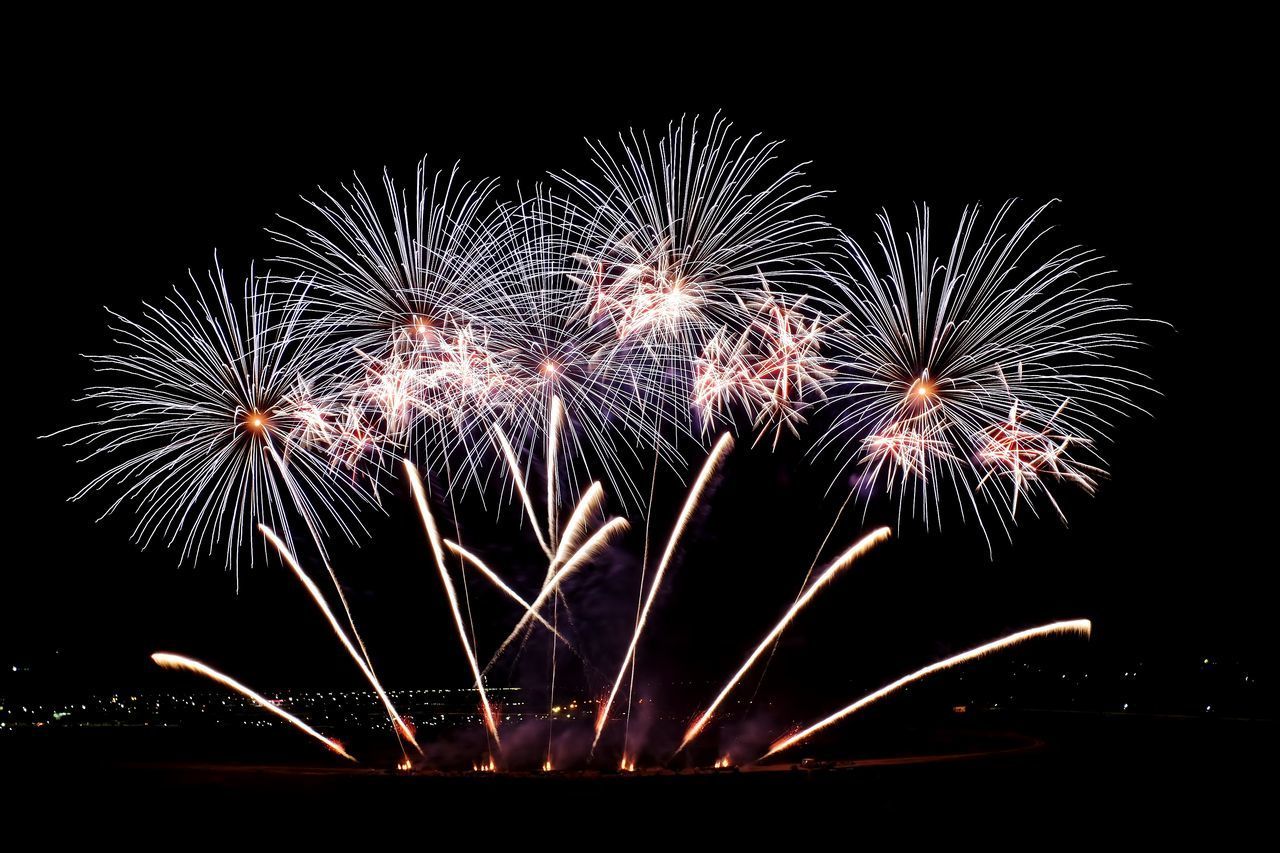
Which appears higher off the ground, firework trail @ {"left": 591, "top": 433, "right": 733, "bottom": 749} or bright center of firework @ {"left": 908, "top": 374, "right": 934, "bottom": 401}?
bright center of firework @ {"left": 908, "top": 374, "right": 934, "bottom": 401}

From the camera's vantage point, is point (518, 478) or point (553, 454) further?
point (518, 478)

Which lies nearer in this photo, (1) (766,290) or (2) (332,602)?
(1) (766,290)

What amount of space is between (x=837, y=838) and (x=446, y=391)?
28.8 feet

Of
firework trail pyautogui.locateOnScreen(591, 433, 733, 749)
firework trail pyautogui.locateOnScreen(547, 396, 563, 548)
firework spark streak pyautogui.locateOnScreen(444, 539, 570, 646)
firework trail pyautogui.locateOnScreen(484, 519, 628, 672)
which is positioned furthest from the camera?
firework spark streak pyautogui.locateOnScreen(444, 539, 570, 646)

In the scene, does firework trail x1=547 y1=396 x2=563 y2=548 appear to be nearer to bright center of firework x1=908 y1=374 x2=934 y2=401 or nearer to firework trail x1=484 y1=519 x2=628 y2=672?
firework trail x1=484 y1=519 x2=628 y2=672

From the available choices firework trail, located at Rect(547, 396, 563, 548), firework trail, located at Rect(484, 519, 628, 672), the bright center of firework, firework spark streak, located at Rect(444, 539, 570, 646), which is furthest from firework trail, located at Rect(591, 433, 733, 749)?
the bright center of firework

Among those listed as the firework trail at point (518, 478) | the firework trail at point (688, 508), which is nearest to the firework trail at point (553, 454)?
the firework trail at point (518, 478)

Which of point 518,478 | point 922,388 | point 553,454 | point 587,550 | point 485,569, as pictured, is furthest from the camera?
point 485,569

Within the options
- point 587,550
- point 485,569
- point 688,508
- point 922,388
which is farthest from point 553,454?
point 922,388

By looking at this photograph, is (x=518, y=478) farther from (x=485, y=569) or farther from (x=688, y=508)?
(x=485, y=569)

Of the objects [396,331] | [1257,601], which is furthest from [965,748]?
[1257,601]

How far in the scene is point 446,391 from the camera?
54.0 ft

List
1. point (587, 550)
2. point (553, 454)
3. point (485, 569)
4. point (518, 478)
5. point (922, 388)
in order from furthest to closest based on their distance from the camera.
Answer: point (485, 569) < point (587, 550) < point (518, 478) < point (553, 454) < point (922, 388)

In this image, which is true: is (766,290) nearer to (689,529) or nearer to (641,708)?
(689,529)
